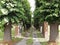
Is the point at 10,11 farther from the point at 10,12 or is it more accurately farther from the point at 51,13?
the point at 51,13

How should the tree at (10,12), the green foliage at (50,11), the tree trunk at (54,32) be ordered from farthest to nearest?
the tree trunk at (54,32) < the tree at (10,12) < the green foliage at (50,11)

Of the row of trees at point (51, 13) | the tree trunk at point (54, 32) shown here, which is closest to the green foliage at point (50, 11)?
the row of trees at point (51, 13)

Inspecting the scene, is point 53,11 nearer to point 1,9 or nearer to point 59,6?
point 59,6

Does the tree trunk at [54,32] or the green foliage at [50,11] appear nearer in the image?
the green foliage at [50,11]

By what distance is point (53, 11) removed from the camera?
1119 cm

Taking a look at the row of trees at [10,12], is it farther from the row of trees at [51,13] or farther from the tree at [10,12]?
the row of trees at [51,13]

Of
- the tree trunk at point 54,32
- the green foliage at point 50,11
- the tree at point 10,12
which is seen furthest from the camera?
the tree trunk at point 54,32

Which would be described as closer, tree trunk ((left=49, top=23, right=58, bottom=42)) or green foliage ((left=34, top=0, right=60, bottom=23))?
green foliage ((left=34, top=0, right=60, bottom=23))

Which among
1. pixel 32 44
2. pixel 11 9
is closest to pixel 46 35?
pixel 32 44

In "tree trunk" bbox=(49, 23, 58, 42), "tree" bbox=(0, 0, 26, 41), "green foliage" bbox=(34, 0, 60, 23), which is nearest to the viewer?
"green foliage" bbox=(34, 0, 60, 23)

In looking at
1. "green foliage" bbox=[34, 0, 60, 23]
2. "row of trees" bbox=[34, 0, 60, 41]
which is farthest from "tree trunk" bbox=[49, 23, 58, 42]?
"green foliage" bbox=[34, 0, 60, 23]

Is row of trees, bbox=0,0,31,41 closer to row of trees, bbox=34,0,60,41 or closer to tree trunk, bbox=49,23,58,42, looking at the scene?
row of trees, bbox=34,0,60,41

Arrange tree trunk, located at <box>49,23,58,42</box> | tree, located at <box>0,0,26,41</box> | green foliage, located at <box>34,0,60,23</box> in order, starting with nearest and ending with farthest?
green foliage, located at <box>34,0,60,23</box>, tree, located at <box>0,0,26,41</box>, tree trunk, located at <box>49,23,58,42</box>

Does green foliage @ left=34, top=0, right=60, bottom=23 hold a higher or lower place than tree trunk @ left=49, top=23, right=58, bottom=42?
higher
